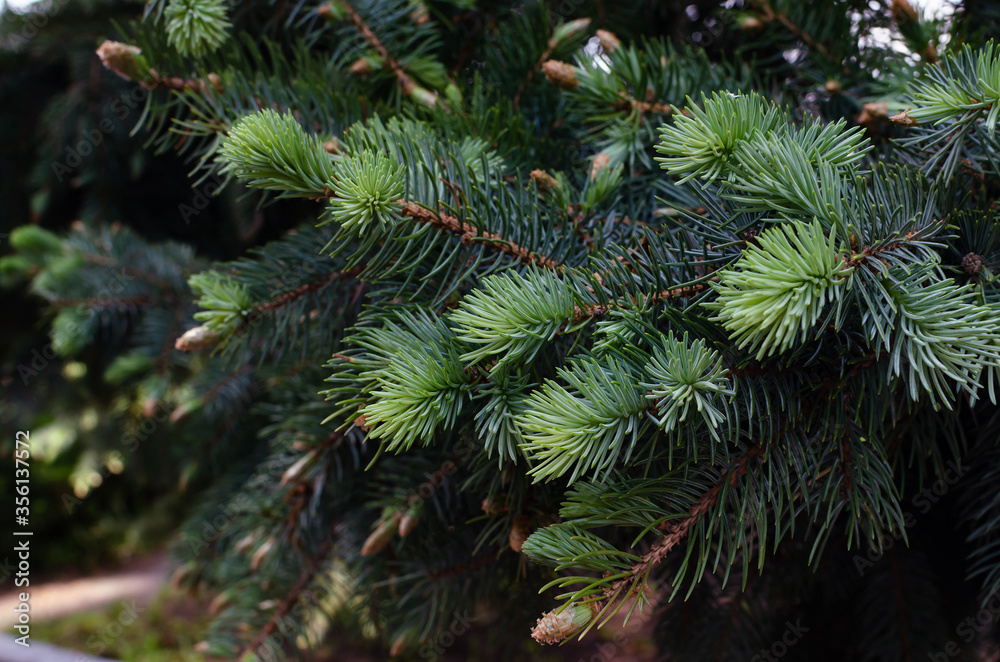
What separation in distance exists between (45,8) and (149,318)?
961 millimetres

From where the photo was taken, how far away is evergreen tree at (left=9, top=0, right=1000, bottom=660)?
1.36 feet

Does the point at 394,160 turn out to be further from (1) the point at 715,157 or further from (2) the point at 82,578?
(2) the point at 82,578

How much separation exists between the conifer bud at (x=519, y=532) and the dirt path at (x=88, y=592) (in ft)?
10.1

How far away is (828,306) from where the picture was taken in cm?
44

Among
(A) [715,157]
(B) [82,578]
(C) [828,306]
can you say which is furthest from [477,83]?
(B) [82,578]

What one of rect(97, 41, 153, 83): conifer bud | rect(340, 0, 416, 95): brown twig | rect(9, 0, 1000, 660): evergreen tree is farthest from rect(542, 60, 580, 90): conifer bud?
rect(97, 41, 153, 83): conifer bud

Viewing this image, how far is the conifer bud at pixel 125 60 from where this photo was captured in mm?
578

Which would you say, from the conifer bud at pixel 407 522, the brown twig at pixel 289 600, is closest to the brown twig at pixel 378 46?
the conifer bud at pixel 407 522
